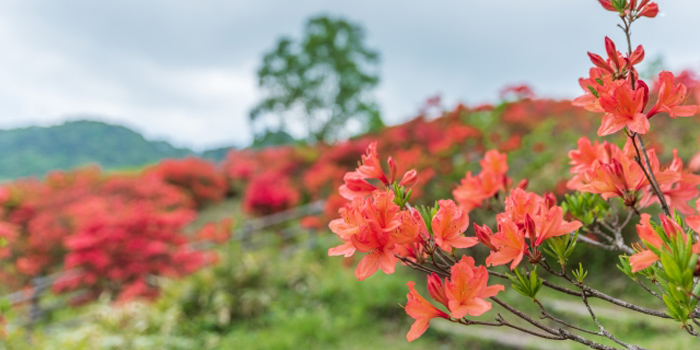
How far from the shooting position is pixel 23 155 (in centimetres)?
3694

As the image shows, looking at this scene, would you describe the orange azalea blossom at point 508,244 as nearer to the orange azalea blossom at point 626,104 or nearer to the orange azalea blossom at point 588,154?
the orange azalea blossom at point 626,104

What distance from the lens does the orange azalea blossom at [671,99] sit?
0.70 metres

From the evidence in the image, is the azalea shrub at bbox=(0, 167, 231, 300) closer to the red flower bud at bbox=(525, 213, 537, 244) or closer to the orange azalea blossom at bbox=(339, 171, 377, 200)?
the orange azalea blossom at bbox=(339, 171, 377, 200)

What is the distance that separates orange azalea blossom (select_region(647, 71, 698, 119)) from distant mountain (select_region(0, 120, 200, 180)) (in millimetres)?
37501

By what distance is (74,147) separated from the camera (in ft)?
134

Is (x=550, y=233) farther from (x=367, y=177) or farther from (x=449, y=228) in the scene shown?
(x=367, y=177)

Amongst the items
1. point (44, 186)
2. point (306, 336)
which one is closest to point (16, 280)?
point (44, 186)

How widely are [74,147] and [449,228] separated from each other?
160 ft

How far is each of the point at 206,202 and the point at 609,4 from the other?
12.6m

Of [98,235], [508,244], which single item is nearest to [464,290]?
[508,244]

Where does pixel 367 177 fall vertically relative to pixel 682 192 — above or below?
above

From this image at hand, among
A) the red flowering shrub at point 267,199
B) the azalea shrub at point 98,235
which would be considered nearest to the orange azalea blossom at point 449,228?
the azalea shrub at point 98,235

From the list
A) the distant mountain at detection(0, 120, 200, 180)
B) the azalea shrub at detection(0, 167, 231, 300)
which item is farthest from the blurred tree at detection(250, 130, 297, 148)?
the distant mountain at detection(0, 120, 200, 180)

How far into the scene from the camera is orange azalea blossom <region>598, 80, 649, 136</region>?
681 mm
